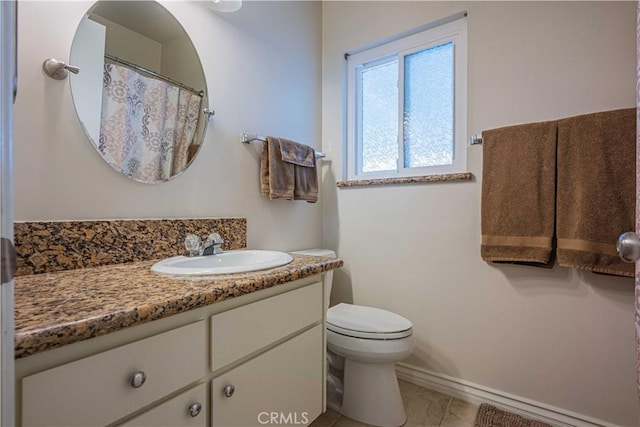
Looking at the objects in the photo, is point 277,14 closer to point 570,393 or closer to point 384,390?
point 384,390

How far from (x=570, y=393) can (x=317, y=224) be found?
1.49 m

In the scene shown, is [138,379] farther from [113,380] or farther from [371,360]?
[371,360]

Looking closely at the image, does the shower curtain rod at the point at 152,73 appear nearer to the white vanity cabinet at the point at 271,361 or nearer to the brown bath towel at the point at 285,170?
the brown bath towel at the point at 285,170

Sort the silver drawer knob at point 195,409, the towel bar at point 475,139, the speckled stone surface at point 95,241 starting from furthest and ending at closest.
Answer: the towel bar at point 475,139, the speckled stone surface at point 95,241, the silver drawer knob at point 195,409

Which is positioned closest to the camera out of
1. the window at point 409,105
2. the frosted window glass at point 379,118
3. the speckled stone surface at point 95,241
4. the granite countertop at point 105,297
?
the granite countertop at point 105,297

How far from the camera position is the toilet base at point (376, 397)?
136cm

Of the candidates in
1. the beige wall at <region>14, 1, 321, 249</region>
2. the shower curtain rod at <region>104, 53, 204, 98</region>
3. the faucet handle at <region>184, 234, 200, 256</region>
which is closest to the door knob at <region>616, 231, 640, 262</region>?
the faucet handle at <region>184, 234, 200, 256</region>

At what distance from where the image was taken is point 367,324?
4.58 feet

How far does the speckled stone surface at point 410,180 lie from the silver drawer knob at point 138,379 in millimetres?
1476

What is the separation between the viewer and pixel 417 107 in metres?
1.77

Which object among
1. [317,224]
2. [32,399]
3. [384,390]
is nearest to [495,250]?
[384,390]

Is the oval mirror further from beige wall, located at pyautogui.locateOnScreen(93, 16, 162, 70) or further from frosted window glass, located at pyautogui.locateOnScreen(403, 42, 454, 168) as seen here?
Result: frosted window glass, located at pyautogui.locateOnScreen(403, 42, 454, 168)


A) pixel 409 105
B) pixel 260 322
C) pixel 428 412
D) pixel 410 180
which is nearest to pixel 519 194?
pixel 410 180

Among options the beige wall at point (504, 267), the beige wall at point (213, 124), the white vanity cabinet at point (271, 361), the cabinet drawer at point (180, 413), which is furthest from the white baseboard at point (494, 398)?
the cabinet drawer at point (180, 413)
